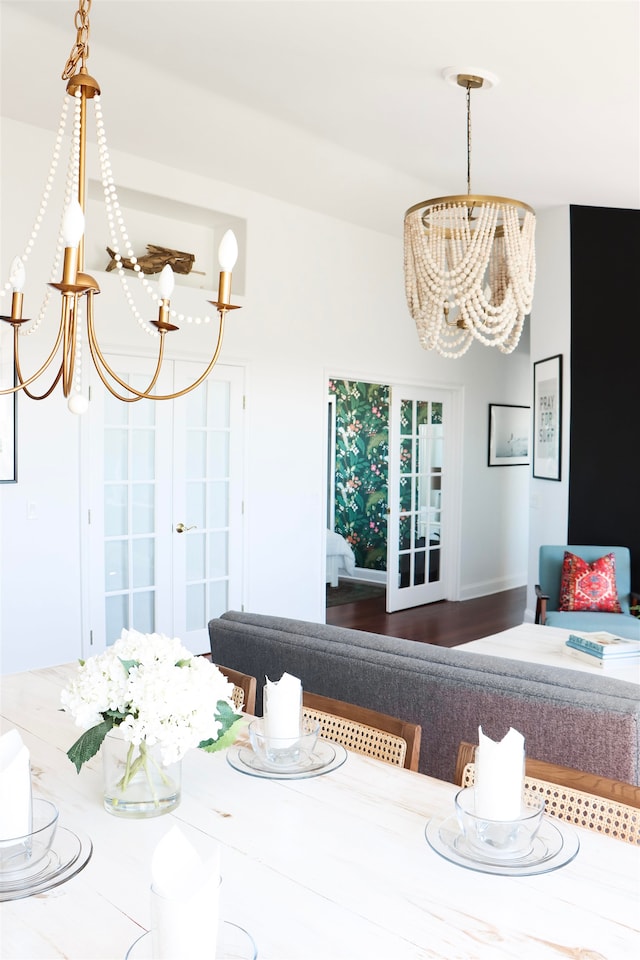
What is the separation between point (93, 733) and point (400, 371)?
5.66 m

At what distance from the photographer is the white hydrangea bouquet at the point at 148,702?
1362mm

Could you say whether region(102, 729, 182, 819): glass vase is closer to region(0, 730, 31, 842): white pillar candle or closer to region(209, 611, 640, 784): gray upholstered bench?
region(0, 730, 31, 842): white pillar candle

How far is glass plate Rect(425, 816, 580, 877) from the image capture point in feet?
4.13

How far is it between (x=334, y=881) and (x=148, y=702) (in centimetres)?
41

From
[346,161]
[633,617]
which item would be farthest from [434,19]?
[633,617]

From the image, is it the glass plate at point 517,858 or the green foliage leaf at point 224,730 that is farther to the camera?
the green foliage leaf at point 224,730

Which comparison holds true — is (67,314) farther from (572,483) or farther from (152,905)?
(572,483)

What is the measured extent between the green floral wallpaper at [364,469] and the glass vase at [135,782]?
7448 mm

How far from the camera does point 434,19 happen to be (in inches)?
125

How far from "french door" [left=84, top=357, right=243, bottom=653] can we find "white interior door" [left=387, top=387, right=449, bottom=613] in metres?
1.88

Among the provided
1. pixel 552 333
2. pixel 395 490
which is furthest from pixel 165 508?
pixel 552 333

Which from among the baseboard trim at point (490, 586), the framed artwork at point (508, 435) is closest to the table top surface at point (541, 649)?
the baseboard trim at point (490, 586)

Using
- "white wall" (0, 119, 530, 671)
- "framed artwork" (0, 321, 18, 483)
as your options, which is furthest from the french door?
"framed artwork" (0, 321, 18, 483)

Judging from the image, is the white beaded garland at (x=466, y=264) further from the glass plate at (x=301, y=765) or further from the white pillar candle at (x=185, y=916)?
the white pillar candle at (x=185, y=916)
